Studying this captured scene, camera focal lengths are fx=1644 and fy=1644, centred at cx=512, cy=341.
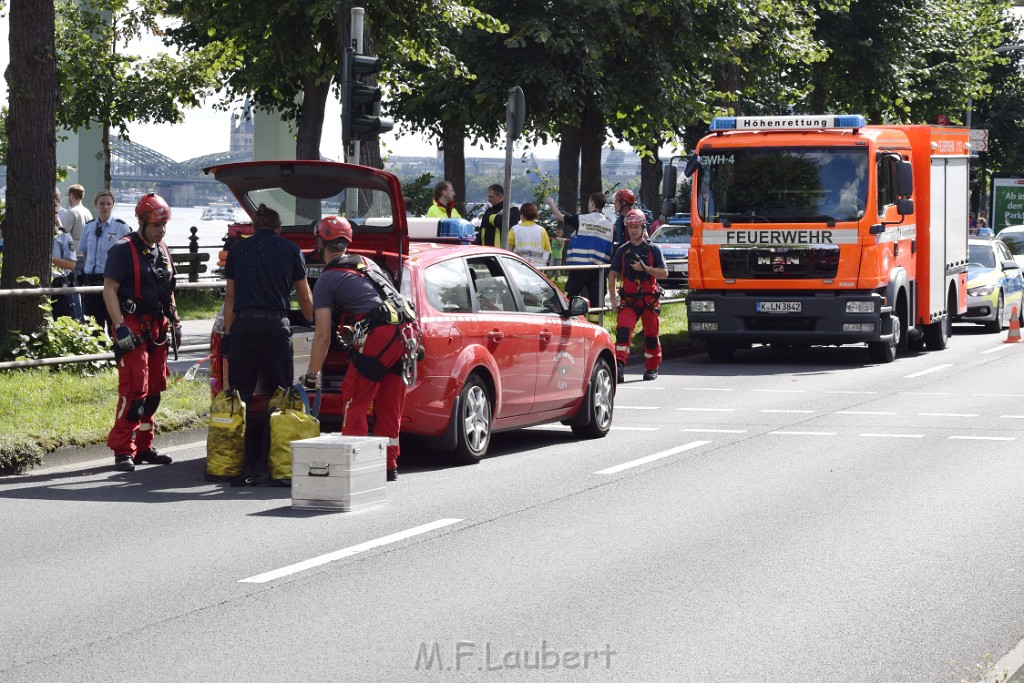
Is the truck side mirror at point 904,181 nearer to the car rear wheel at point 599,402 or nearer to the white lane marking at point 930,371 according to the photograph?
the white lane marking at point 930,371

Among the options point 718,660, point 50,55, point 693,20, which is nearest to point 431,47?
point 50,55

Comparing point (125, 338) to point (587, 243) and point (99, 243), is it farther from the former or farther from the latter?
point (587, 243)

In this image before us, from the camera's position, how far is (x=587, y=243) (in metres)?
20.7

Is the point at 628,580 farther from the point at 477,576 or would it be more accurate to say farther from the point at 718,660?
the point at 718,660

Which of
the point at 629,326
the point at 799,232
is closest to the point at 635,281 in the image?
the point at 629,326

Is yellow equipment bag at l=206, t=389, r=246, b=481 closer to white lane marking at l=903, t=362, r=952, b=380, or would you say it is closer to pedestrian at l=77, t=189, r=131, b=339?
pedestrian at l=77, t=189, r=131, b=339

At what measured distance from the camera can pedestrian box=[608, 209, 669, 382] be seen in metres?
17.2

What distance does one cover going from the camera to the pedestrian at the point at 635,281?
56.5 feet

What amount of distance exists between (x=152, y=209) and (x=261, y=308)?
46.2 inches

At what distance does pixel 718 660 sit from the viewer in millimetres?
5770

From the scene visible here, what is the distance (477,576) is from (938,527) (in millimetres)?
2831

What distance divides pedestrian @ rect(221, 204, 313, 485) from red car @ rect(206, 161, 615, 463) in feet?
1.91

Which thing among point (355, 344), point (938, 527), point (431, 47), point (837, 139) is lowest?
point (938, 527)

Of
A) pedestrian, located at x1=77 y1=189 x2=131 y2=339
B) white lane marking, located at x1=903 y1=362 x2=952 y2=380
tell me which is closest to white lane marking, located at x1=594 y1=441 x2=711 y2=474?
white lane marking, located at x1=903 y1=362 x2=952 y2=380
